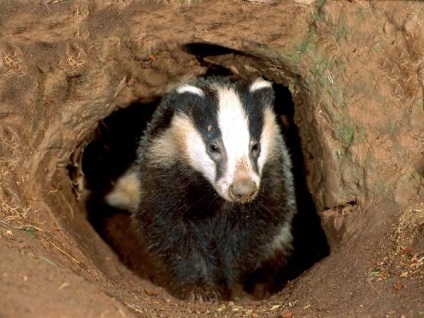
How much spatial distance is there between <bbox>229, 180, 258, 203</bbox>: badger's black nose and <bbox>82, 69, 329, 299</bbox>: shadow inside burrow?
1463 millimetres

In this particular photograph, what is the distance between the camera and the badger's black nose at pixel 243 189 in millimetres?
4105

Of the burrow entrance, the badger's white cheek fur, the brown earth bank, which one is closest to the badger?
the badger's white cheek fur

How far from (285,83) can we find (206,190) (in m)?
1.04

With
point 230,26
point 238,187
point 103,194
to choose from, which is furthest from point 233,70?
point 103,194

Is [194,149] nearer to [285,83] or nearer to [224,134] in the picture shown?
[224,134]

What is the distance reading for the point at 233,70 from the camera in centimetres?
531

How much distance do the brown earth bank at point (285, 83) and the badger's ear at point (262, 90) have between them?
16 cm

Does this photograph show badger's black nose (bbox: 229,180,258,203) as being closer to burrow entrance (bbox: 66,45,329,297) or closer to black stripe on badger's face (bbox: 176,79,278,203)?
black stripe on badger's face (bbox: 176,79,278,203)

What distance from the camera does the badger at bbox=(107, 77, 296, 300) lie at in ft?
15.1

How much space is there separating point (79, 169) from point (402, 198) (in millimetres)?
2846

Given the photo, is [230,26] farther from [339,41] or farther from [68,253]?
[68,253]

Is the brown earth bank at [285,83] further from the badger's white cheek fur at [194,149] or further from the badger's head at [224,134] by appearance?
the badger's white cheek fur at [194,149]

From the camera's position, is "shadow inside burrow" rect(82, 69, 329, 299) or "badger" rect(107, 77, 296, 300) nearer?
"badger" rect(107, 77, 296, 300)

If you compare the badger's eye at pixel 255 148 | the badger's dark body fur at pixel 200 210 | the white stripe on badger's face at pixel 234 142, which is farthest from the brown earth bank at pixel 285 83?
the badger's eye at pixel 255 148
